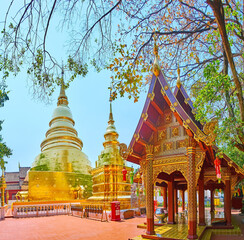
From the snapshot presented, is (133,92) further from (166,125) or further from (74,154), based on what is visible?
(74,154)

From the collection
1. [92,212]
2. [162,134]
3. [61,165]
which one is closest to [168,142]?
[162,134]

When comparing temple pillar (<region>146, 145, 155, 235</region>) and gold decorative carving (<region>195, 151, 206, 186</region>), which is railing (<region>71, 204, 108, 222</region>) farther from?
gold decorative carving (<region>195, 151, 206, 186</region>)

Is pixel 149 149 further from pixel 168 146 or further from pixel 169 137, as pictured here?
pixel 169 137

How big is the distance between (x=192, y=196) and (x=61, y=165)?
27.1 metres

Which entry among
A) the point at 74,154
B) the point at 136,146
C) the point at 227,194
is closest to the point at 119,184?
the point at 74,154

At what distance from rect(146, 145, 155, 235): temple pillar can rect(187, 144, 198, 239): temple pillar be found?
1.49 metres

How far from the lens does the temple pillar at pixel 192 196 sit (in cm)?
874

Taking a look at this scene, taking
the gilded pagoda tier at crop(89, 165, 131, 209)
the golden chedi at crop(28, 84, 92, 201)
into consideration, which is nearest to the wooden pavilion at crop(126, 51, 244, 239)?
the gilded pagoda tier at crop(89, 165, 131, 209)

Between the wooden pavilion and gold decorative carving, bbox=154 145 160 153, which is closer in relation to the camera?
the wooden pavilion

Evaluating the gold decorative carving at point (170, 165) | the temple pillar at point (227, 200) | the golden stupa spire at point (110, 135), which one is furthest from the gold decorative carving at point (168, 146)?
the golden stupa spire at point (110, 135)

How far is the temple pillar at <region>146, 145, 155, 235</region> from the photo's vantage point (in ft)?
32.0

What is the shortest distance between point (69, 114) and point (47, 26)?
114 feet

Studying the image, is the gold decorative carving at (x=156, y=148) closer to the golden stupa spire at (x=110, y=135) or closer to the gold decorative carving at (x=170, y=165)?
the gold decorative carving at (x=170, y=165)

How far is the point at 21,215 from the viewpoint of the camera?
22.7 metres
